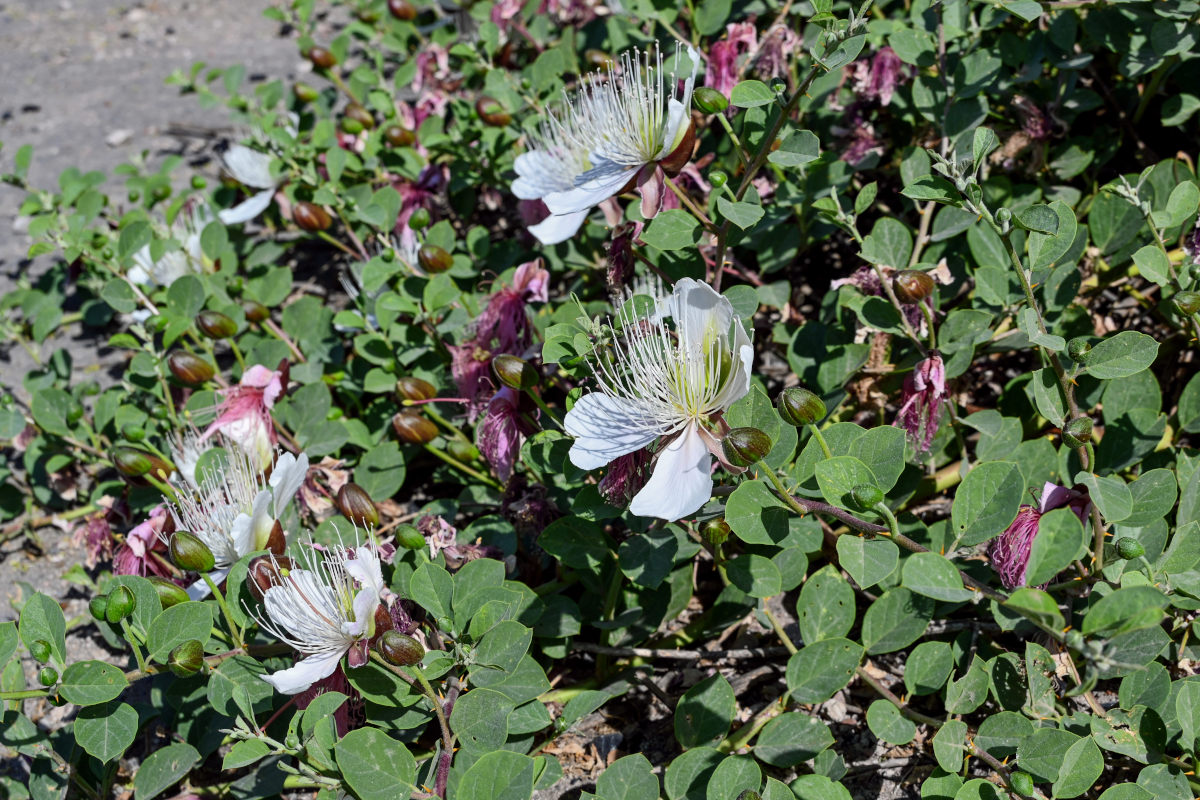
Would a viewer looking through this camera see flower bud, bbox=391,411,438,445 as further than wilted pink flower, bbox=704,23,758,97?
No

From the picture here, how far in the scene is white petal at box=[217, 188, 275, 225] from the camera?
2.71 m

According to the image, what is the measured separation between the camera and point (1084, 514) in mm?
1552

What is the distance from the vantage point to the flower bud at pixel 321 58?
3.02m

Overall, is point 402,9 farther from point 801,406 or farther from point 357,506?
point 801,406

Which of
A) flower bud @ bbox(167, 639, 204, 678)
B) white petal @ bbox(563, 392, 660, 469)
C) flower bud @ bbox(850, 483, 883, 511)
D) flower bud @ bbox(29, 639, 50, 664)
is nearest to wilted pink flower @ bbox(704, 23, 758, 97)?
white petal @ bbox(563, 392, 660, 469)

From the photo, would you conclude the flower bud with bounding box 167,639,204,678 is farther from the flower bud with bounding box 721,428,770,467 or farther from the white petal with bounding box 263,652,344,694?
the flower bud with bounding box 721,428,770,467

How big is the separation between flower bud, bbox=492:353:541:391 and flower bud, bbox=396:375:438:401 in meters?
0.34

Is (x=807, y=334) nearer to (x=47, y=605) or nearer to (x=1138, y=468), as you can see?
(x=1138, y=468)

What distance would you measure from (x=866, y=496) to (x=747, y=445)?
17 centimetres

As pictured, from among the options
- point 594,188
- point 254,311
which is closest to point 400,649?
point 594,188

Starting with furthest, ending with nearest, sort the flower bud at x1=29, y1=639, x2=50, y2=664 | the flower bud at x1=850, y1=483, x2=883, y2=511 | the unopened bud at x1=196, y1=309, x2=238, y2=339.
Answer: the unopened bud at x1=196, y1=309, x2=238, y2=339 < the flower bud at x1=29, y1=639, x2=50, y2=664 < the flower bud at x1=850, y1=483, x2=883, y2=511

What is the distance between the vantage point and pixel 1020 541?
1496 millimetres

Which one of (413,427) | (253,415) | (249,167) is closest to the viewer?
(413,427)

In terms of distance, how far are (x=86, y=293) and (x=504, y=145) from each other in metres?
1.54
